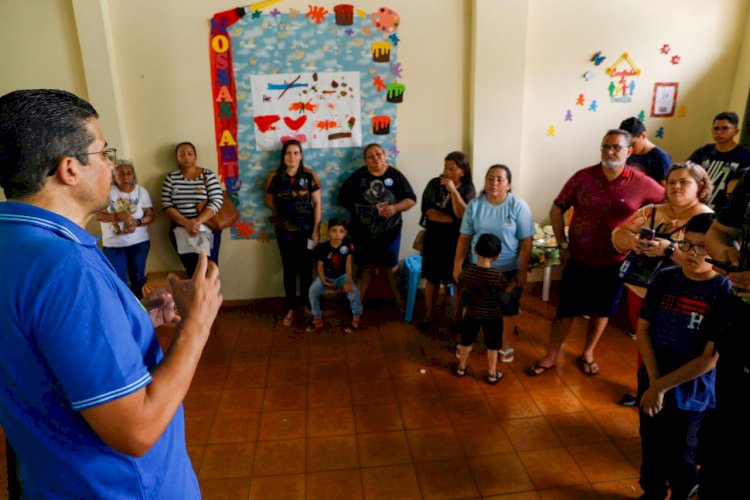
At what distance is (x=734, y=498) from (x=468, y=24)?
3.97m

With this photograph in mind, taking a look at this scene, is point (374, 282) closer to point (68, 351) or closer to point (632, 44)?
point (632, 44)

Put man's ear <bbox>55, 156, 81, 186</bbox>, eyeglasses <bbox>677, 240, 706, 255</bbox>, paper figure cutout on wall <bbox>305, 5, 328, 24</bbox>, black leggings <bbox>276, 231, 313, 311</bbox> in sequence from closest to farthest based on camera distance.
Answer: man's ear <bbox>55, 156, 81, 186</bbox> < eyeglasses <bbox>677, 240, 706, 255</bbox> < paper figure cutout on wall <bbox>305, 5, 328, 24</bbox> < black leggings <bbox>276, 231, 313, 311</bbox>

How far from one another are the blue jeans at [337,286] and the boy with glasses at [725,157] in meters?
2.94

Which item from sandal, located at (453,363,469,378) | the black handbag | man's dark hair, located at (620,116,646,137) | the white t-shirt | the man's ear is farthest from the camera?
the white t-shirt

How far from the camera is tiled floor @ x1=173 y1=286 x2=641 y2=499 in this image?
8.09 ft

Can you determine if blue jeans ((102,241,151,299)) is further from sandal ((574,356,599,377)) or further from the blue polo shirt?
sandal ((574,356,599,377))

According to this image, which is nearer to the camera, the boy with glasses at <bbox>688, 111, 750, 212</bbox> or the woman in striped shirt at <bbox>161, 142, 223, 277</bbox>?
the boy with glasses at <bbox>688, 111, 750, 212</bbox>

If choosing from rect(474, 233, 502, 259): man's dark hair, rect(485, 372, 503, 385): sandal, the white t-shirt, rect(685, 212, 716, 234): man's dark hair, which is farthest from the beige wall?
rect(685, 212, 716, 234): man's dark hair

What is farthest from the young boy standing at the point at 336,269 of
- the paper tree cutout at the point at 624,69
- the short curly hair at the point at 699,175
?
the paper tree cutout at the point at 624,69

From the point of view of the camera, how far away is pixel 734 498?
4.90ft

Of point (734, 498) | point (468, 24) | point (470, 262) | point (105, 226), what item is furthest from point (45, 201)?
point (468, 24)

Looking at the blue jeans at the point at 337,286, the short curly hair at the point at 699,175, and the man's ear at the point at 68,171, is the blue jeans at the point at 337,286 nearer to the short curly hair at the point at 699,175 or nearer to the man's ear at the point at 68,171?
the short curly hair at the point at 699,175

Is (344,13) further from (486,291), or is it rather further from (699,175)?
(699,175)

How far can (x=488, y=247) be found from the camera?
308 centimetres
